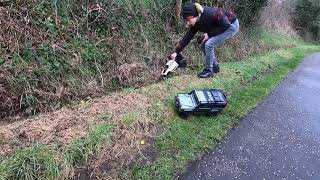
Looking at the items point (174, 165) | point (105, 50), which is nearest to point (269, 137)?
point (174, 165)

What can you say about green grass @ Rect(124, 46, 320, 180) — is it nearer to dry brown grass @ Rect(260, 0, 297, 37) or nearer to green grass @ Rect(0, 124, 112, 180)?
green grass @ Rect(0, 124, 112, 180)

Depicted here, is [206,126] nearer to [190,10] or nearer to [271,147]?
[271,147]

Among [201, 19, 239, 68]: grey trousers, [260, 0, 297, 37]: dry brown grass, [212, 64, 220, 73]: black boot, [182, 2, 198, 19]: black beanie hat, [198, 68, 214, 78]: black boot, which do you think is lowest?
[260, 0, 297, 37]: dry brown grass

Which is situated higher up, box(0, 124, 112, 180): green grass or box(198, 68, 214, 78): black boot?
box(0, 124, 112, 180): green grass

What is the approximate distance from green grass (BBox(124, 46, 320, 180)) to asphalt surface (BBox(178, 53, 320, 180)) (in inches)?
5.0

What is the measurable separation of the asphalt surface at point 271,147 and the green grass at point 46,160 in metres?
1.06

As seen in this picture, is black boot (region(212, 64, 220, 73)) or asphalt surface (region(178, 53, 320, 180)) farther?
black boot (region(212, 64, 220, 73))

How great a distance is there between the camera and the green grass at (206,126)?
3.68 metres

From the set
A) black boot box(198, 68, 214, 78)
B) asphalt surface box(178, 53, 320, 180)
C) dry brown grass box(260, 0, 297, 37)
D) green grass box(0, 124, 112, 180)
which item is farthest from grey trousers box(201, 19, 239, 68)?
dry brown grass box(260, 0, 297, 37)

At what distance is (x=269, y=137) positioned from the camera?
4566mm

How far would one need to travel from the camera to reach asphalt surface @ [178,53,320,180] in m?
3.73

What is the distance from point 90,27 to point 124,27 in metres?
0.72

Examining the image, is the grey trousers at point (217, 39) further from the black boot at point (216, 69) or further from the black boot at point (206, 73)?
the black boot at point (216, 69)

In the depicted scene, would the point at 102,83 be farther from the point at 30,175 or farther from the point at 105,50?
the point at 30,175
